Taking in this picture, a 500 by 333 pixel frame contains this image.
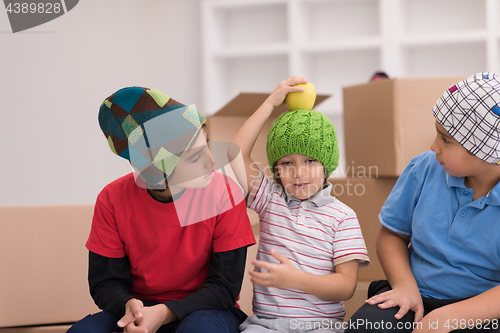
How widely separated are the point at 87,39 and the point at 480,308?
121 cm

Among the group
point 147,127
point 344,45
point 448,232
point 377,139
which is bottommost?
point 448,232

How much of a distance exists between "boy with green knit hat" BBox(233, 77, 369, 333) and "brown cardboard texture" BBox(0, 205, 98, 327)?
40 cm

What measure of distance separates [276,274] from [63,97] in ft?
2.64

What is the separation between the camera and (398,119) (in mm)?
987

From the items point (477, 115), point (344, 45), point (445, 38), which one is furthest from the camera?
point (344, 45)

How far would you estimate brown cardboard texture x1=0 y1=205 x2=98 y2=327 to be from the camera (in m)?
0.94

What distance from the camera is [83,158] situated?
1259 mm

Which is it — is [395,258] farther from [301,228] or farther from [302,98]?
[302,98]

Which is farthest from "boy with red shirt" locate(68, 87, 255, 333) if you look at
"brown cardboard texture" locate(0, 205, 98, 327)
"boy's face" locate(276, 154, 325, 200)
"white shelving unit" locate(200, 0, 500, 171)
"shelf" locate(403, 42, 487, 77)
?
"shelf" locate(403, 42, 487, 77)

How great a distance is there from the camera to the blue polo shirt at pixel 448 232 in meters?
0.72

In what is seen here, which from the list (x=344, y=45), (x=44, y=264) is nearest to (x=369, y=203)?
(x=44, y=264)

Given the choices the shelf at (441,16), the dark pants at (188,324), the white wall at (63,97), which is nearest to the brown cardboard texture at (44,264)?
the white wall at (63,97)

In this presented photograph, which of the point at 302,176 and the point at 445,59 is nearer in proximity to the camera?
the point at 302,176

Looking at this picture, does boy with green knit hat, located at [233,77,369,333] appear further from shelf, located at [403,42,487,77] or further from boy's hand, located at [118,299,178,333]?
shelf, located at [403,42,487,77]
